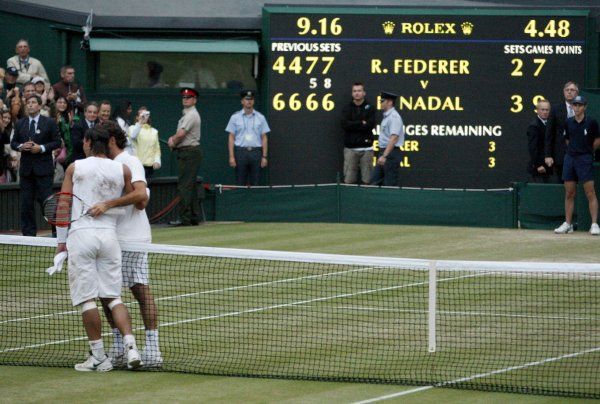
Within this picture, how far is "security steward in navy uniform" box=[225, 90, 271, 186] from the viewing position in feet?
71.3

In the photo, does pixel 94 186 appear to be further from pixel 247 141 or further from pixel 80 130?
pixel 247 141

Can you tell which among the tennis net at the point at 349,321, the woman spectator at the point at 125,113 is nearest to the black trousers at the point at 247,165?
the woman spectator at the point at 125,113

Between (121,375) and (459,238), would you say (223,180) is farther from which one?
(121,375)

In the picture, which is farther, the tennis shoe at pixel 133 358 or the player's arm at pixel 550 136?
the player's arm at pixel 550 136

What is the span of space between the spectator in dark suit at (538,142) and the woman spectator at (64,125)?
24.0 ft

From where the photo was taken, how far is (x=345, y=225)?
2044cm

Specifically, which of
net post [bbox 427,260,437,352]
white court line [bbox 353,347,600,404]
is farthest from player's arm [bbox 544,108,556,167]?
net post [bbox 427,260,437,352]

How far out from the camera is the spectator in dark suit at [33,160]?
1745 centimetres

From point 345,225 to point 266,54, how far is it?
3818 millimetres

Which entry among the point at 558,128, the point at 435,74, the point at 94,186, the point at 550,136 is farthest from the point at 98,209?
the point at 435,74

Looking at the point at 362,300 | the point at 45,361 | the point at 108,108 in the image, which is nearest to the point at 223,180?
the point at 108,108

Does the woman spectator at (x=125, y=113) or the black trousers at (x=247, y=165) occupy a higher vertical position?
the woman spectator at (x=125, y=113)

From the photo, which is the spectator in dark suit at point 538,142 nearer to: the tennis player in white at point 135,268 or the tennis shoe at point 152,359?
Answer: the tennis player in white at point 135,268

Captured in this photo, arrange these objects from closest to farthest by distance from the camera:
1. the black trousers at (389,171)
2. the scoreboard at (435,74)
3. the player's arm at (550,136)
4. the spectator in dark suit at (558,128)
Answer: the spectator in dark suit at (558,128) < the player's arm at (550,136) < the black trousers at (389,171) < the scoreboard at (435,74)
